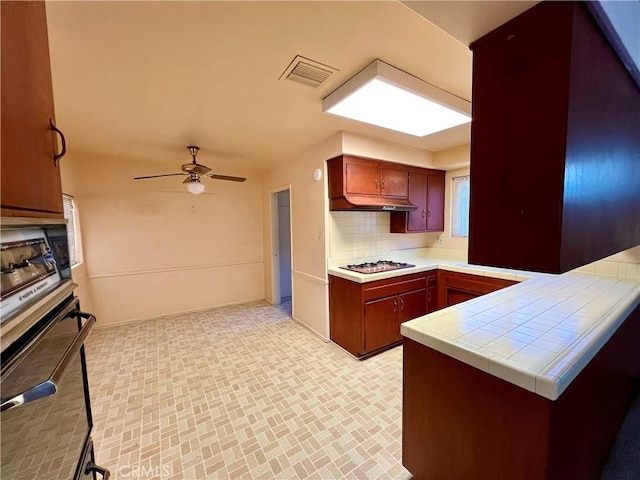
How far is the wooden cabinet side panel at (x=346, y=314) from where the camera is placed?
2.66m

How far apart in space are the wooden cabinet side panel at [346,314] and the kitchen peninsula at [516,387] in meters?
1.22

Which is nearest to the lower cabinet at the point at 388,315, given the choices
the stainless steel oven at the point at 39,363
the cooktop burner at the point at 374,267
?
the cooktop burner at the point at 374,267

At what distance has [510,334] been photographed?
120cm

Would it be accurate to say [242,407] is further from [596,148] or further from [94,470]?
[596,148]

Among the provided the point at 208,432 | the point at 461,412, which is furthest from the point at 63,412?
the point at 461,412

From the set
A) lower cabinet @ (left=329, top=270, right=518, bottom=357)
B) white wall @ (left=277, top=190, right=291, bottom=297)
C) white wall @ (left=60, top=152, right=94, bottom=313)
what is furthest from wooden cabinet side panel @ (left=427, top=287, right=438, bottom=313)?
white wall @ (left=60, top=152, right=94, bottom=313)

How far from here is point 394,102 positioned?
6.14 feet

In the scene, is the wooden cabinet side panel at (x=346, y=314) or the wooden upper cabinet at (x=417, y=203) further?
the wooden upper cabinet at (x=417, y=203)

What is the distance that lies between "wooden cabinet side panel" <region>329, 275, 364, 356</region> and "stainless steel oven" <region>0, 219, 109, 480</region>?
206cm

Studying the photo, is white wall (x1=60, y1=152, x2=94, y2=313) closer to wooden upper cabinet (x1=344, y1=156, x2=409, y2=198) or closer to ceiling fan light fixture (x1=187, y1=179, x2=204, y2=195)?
ceiling fan light fixture (x1=187, y1=179, x2=204, y2=195)

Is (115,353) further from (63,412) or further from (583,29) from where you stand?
(583,29)

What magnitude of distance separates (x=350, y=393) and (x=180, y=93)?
270cm

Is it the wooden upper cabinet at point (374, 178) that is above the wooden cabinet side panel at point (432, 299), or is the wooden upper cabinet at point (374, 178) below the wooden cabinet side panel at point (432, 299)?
above

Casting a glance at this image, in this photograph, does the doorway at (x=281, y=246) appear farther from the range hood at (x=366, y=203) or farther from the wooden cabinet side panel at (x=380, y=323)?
the wooden cabinet side panel at (x=380, y=323)
